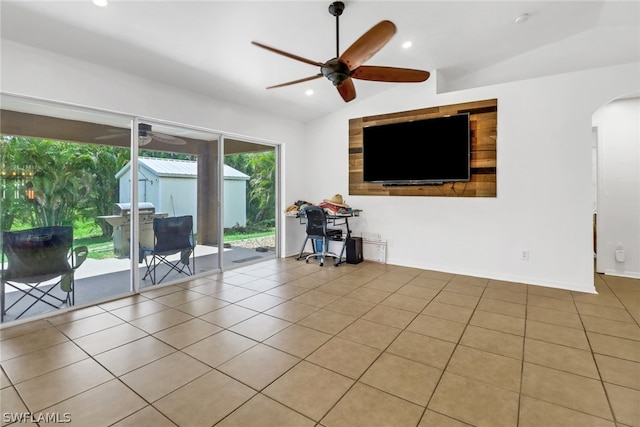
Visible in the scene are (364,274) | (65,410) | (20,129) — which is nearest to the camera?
(65,410)

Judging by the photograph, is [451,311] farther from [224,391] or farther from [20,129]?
[20,129]

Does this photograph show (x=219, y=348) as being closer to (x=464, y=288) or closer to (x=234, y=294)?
(x=234, y=294)

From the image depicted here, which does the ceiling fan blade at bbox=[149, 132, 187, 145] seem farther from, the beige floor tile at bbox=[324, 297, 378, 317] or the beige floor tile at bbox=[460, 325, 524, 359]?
the beige floor tile at bbox=[460, 325, 524, 359]

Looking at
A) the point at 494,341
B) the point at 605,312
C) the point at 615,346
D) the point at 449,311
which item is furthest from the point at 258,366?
the point at 605,312

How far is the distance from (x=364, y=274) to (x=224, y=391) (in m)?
2.99

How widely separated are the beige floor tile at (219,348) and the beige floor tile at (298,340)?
200mm

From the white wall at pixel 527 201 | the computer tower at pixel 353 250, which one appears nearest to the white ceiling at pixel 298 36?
the white wall at pixel 527 201

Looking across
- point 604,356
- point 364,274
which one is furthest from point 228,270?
point 604,356

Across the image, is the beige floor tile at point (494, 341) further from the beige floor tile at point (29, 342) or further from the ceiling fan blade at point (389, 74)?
the beige floor tile at point (29, 342)

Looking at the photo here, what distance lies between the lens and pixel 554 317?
120 inches

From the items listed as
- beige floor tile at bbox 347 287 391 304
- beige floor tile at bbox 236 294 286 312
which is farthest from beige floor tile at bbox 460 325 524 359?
beige floor tile at bbox 236 294 286 312

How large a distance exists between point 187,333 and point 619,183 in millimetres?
5907

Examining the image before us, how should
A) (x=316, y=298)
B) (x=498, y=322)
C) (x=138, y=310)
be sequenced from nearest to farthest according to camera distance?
(x=498, y=322) < (x=138, y=310) < (x=316, y=298)

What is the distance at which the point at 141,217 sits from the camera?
12.8ft
